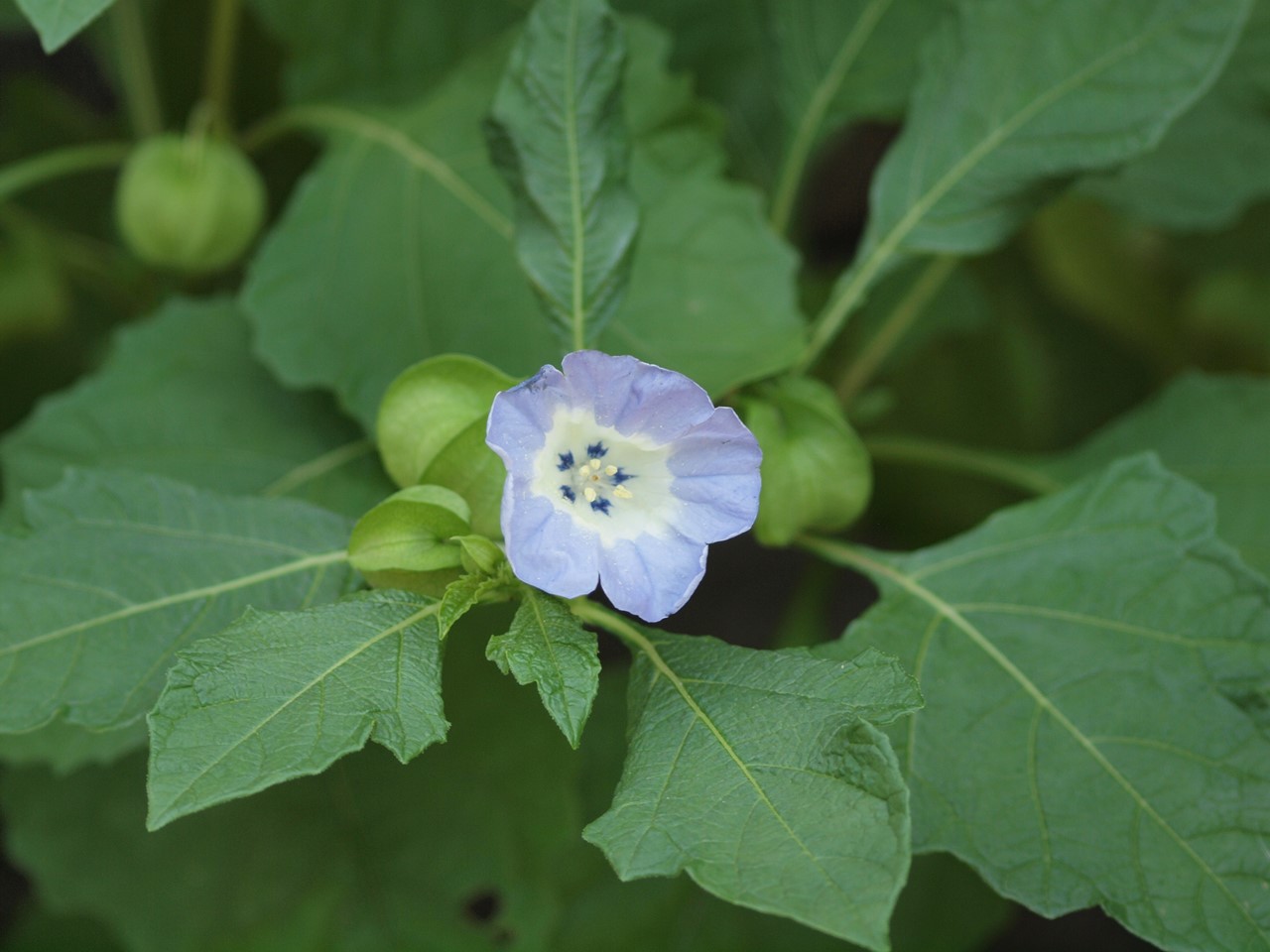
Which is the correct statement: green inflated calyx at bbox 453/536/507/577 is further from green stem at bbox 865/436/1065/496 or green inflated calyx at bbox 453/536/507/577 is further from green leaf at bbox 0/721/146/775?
green stem at bbox 865/436/1065/496

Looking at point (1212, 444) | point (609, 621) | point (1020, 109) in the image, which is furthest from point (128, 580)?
point (1212, 444)

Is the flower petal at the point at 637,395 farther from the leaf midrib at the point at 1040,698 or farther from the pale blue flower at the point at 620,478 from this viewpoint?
the leaf midrib at the point at 1040,698

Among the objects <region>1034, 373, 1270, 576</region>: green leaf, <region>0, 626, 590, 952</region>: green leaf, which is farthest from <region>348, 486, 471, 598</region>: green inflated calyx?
<region>1034, 373, 1270, 576</region>: green leaf

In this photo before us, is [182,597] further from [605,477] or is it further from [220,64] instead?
[220,64]

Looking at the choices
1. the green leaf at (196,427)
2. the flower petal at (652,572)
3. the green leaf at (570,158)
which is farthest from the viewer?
the green leaf at (196,427)

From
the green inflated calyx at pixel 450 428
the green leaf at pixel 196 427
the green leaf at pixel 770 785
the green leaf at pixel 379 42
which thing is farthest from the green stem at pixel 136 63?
the green leaf at pixel 770 785
